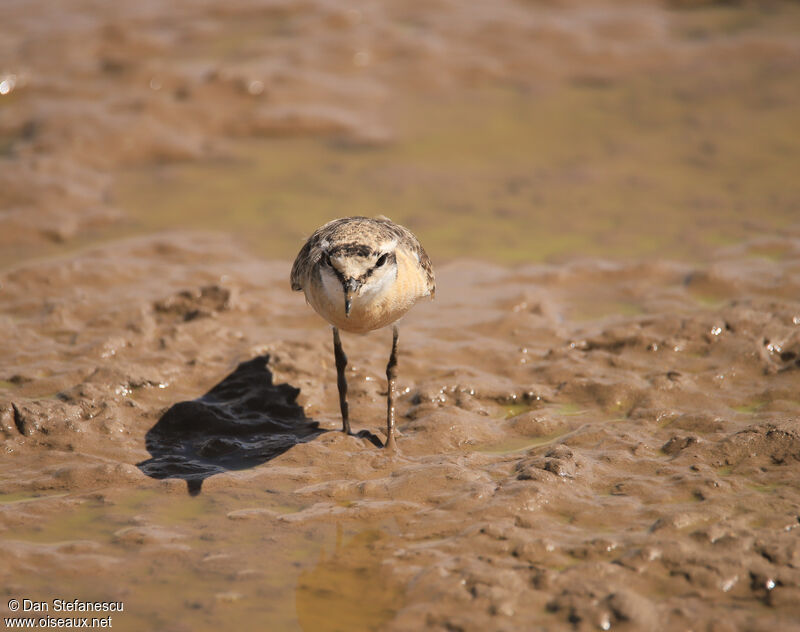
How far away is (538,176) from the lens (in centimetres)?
1127

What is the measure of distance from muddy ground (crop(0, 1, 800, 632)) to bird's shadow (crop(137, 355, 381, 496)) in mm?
30

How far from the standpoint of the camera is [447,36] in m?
14.4

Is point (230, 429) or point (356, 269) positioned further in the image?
point (230, 429)

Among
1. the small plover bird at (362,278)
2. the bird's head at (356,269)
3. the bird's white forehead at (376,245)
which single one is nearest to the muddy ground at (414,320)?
the small plover bird at (362,278)

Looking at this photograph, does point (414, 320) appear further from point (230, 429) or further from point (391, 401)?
point (230, 429)

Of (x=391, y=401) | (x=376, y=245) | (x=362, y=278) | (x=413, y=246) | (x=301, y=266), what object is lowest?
(x=391, y=401)

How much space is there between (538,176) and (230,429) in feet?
20.5

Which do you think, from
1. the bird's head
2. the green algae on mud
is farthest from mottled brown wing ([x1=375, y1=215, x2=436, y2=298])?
the green algae on mud

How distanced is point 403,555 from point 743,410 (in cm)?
313

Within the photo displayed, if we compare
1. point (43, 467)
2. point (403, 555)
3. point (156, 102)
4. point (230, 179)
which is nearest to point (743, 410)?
point (403, 555)

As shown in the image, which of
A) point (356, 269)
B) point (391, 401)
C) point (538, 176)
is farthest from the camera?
point (538, 176)

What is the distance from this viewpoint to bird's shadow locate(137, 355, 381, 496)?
6156 mm

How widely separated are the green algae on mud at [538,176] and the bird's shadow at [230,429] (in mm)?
2890

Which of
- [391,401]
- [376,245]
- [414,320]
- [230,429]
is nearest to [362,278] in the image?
[376,245]
